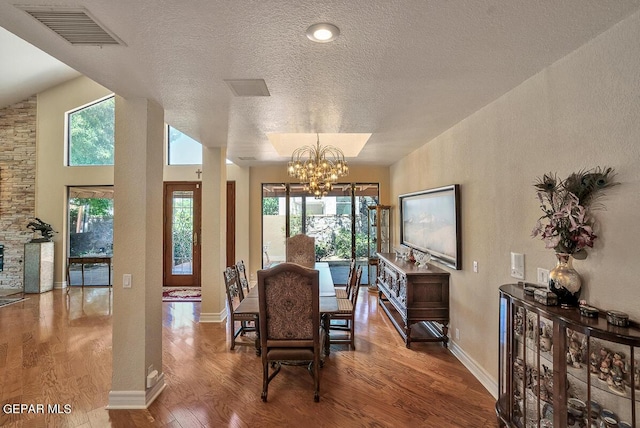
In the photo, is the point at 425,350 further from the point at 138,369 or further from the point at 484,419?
the point at 138,369

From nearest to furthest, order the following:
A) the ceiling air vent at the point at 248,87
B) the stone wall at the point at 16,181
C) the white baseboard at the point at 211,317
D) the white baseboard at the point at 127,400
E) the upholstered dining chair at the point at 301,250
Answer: the ceiling air vent at the point at 248,87 → the white baseboard at the point at 127,400 → the white baseboard at the point at 211,317 → the upholstered dining chair at the point at 301,250 → the stone wall at the point at 16,181

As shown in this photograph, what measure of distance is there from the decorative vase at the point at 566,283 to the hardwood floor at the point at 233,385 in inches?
51.6

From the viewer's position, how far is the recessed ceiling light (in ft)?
Answer: 5.49

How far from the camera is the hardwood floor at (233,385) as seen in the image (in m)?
2.49

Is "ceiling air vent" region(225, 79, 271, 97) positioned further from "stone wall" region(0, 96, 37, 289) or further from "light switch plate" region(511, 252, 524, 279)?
"stone wall" region(0, 96, 37, 289)

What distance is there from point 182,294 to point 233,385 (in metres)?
3.98

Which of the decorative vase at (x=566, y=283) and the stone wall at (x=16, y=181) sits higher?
the stone wall at (x=16, y=181)

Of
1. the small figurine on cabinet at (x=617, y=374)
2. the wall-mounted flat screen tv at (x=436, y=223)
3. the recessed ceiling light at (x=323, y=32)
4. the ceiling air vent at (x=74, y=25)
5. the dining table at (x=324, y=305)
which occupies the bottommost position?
the dining table at (x=324, y=305)

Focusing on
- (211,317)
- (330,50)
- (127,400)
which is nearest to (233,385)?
(127,400)

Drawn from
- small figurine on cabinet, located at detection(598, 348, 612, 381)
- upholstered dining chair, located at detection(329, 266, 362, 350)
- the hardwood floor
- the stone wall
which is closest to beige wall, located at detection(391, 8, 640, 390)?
small figurine on cabinet, located at detection(598, 348, 612, 381)

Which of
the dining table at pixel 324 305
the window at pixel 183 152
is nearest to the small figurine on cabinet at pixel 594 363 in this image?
the dining table at pixel 324 305

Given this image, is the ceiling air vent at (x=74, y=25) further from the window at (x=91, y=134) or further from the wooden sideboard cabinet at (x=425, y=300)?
the window at (x=91, y=134)

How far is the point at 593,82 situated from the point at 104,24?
2836 millimetres

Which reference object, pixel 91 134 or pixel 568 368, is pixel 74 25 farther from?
pixel 91 134
